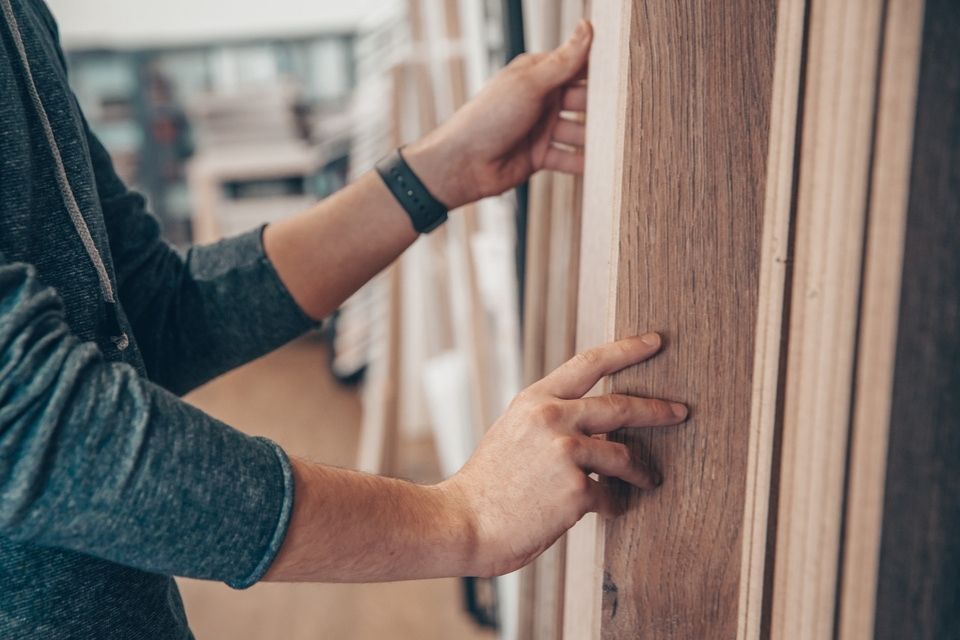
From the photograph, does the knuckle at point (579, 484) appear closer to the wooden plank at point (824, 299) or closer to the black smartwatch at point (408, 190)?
the wooden plank at point (824, 299)

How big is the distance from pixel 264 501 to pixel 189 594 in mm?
2203

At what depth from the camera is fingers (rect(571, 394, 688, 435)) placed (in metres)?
0.69

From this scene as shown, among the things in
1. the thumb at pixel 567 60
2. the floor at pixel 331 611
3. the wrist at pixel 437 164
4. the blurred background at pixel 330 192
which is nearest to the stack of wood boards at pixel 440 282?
the blurred background at pixel 330 192

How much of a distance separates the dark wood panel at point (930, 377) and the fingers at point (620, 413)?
0.19m

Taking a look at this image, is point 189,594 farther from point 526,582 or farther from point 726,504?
point 726,504

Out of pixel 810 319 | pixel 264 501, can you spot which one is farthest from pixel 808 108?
pixel 264 501

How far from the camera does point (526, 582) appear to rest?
1.37m

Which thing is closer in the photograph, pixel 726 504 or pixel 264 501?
pixel 264 501

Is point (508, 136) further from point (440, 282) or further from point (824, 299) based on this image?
point (440, 282)

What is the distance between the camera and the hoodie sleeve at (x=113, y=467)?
0.54 m

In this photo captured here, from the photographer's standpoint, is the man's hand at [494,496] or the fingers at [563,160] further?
the fingers at [563,160]

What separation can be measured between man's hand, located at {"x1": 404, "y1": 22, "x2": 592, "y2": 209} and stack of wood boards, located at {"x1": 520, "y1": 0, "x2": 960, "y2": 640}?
142 millimetres

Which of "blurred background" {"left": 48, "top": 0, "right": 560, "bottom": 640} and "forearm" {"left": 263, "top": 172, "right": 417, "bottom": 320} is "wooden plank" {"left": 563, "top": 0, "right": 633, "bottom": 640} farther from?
"blurred background" {"left": 48, "top": 0, "right": 560, "bottom": 640}

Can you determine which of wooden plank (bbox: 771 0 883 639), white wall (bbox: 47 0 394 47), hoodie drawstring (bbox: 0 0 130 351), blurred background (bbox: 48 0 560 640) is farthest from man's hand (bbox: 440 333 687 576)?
white wall (bbox: 47 0 394 47)
